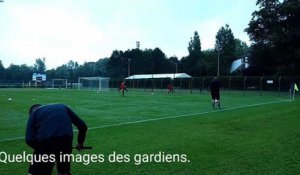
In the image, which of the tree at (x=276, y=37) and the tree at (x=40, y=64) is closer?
the tree at (x=276, y=37)

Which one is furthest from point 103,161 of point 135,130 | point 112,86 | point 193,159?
point 112,86

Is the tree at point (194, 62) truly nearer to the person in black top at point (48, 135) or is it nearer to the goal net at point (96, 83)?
the goal net at point (96, 83)

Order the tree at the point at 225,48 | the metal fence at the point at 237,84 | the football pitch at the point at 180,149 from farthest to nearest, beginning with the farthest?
the tree at the point at 225,48 < the metal fence at the point at 237,84 < the football pitch at the point at 180,149

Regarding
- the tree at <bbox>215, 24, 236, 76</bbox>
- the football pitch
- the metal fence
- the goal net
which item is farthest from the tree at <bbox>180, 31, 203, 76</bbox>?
the football pitch

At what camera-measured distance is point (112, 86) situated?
76.8m

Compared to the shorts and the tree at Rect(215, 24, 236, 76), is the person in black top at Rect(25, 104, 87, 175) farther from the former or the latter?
the tree at Rect(215, 24, 236, 76)

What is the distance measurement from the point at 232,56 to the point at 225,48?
22.0 ft

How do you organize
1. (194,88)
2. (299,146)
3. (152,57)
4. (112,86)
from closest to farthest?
(299,146) < (194,88) < (112,86) < (152,57)

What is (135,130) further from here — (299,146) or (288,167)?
(288,167)

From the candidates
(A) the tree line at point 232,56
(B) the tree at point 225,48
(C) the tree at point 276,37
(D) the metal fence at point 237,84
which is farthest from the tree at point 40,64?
(C) the tree at point 276,37

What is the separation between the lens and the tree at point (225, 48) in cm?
9068

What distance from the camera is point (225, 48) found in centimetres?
10256

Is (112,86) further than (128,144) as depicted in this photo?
Yes

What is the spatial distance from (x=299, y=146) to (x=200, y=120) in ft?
21.2
